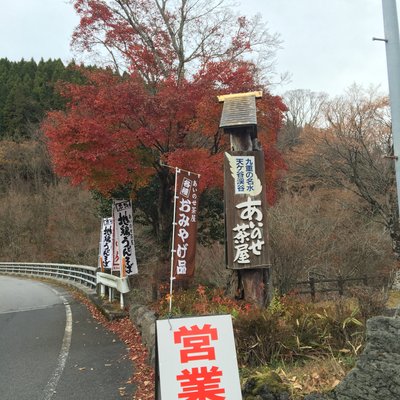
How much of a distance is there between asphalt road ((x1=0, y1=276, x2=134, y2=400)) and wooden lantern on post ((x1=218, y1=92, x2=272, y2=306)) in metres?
2.59

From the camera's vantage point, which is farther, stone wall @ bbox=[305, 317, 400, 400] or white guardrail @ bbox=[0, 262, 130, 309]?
white guardrail @ bbox=[0, 262, 130, 309]

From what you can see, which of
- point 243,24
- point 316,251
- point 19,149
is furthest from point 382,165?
point 19,149

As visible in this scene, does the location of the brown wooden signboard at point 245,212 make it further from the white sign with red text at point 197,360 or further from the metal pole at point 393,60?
the white sign with red text at point 197,360

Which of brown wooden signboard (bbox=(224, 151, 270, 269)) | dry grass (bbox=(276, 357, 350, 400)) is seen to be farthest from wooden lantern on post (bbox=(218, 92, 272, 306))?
dry grass (bbox=(276, 357, 350, 400))

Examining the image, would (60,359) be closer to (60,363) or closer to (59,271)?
(60,363)

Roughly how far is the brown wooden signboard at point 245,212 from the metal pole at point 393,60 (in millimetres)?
2911

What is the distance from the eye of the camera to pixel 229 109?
8.82 m

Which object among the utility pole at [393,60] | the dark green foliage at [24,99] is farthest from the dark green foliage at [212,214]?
the dark green foliage at [24,99]

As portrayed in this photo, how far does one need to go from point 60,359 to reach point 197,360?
4.57 meters

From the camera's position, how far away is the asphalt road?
5773 mm

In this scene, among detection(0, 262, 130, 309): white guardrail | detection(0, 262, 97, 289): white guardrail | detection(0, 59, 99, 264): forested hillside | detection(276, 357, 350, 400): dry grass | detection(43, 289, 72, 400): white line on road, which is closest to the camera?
detection(276, 357, 350, 400): dry grass

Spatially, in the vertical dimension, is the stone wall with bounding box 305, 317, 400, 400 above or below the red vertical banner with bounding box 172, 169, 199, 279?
below

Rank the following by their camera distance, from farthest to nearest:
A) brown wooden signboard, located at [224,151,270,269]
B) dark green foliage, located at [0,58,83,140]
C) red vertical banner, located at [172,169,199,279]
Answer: dark green foliage, located at [0,58,83,140] < red vertical banner, located at [172,169,199,279] < brown wooden signboard, located at [224,151,270,269]

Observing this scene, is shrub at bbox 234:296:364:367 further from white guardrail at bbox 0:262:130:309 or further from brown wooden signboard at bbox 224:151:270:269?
white guardrail at bbox 0:262:130:309
